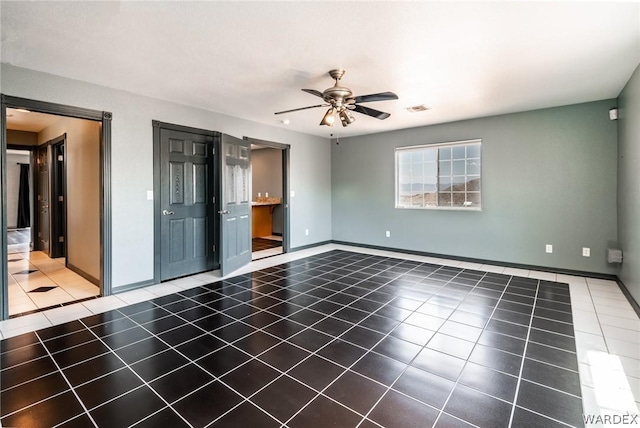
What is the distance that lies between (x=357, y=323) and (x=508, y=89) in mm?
3280

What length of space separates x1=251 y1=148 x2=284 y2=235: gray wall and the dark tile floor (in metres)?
5.04

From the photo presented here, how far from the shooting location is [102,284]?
3717mm

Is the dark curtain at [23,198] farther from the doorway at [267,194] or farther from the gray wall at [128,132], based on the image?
the gray wall at [128,132]

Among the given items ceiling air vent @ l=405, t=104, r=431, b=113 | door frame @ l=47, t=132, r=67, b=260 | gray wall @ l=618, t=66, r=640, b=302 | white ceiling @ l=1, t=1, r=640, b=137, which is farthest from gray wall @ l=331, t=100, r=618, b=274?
door frame @ l=47, t=132, r=67, b=260

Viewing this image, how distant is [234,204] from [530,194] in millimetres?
4489

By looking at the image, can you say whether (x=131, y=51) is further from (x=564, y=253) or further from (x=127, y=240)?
(x=564, y=253)

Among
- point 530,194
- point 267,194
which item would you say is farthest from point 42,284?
point 530,194

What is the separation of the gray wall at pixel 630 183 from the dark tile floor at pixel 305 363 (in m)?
0.72

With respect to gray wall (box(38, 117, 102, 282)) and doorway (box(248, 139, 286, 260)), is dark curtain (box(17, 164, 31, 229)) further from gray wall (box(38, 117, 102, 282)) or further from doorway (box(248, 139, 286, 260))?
doorway (box(248, 139, 286, 260))

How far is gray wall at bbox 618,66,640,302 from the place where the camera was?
10.4 ft

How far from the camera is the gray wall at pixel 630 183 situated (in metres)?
3.17

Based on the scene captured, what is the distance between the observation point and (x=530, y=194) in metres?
4.77

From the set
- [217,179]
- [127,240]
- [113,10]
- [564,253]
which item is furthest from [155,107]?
[564,253]

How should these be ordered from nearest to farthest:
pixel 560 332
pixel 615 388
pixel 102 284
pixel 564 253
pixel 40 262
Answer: pixel 615 388, pixel 560 332, pixel 102 284, pixel 564 253, pixel 40 262
